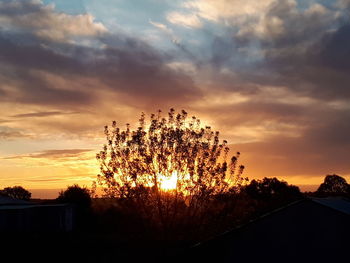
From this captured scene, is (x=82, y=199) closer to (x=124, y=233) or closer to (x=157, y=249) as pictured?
(x=124, y=233)

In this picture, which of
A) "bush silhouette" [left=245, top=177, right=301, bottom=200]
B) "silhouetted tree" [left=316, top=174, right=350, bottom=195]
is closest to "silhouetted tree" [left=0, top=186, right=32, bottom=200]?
"bush silhouette" [left=245, top=177, right=301, bottom=200]

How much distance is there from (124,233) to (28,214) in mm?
12083

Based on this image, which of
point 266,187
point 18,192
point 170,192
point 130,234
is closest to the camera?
point 170,192

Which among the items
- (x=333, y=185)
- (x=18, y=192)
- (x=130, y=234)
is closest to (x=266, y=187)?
(x=333, y=185)

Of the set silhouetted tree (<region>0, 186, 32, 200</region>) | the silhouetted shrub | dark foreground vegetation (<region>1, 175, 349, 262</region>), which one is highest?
silhouetted tree (<region>0, 186, 32, 200</region>)

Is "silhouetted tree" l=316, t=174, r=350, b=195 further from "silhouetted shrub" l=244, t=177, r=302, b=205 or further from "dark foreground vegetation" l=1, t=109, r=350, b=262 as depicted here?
"dark foreground vegetation" l=1, t=109, r=350, b=262

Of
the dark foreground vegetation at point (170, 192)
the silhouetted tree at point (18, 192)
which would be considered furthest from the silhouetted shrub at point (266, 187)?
the silhouetted tree at point (18, 192)

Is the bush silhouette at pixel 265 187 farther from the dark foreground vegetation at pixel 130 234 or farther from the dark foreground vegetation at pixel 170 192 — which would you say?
the dark foreground vegetation at pixel 170 192

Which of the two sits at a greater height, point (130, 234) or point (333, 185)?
point (333, 185)

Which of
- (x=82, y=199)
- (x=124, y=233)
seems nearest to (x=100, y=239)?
(x=124, y=233)

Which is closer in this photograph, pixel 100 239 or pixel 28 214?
pixel 100 239

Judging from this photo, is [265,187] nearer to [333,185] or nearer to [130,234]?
[333,185]

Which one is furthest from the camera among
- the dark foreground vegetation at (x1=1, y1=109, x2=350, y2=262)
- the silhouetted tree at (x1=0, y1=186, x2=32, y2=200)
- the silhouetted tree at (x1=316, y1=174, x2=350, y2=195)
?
the silhouetted tree at (x1=0, y1=186, x2=32, y2=200)

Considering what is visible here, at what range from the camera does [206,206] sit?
29234 millimetres
